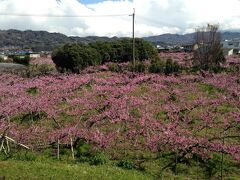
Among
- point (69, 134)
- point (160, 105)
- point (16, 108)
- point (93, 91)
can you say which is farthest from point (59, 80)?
point (69, 134)

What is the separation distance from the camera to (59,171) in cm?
1245

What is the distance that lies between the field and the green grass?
3 cm

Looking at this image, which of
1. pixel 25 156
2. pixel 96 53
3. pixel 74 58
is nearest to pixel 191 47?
pixel 96 53

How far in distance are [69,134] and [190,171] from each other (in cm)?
535

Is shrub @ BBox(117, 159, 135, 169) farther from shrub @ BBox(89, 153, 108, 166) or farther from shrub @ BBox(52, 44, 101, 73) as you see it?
shrub @ BBox(52, 44, 101, 73)

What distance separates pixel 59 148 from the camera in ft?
52.8

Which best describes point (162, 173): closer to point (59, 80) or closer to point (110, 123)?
point (110, 123)

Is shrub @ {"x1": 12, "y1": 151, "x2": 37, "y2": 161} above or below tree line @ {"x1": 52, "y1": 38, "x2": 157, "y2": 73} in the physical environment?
below

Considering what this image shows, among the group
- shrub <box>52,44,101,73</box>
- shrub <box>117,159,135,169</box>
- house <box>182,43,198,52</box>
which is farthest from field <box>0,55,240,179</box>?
house <box>182,43,198,52</box>

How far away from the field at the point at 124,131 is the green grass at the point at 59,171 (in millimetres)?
31

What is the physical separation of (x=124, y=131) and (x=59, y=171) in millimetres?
5791

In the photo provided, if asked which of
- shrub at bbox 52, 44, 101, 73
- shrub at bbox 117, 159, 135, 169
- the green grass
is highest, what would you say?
shrub at bbox 52, 44, 101, 73

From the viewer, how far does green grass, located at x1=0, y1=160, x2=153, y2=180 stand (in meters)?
12.0

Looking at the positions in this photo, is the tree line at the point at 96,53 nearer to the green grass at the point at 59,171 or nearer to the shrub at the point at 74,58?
the shrub at the point at 74,58
